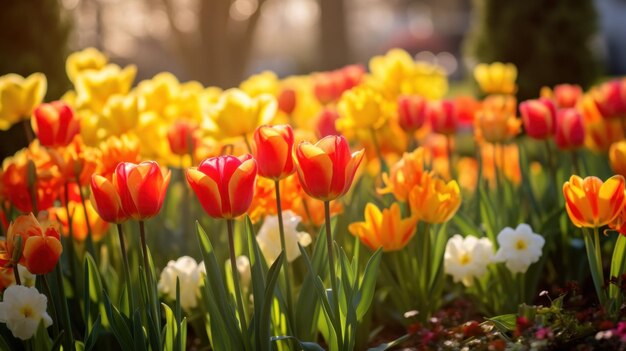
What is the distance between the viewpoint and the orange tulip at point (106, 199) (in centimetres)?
206

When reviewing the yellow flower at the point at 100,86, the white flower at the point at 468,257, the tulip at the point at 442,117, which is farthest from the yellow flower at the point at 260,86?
the white flower at the point at 468,257

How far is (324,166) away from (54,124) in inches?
49.0

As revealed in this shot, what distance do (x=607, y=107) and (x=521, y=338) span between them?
74.0 inches

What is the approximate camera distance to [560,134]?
317 cm

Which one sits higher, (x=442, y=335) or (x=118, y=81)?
(x=118, y=81)

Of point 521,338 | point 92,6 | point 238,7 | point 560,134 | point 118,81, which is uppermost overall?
point 92,6

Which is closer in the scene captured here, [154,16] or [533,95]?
[533,95]

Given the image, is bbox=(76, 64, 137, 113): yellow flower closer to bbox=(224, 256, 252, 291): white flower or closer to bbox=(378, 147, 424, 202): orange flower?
bbox=(224, 256, 252, 291): white flower

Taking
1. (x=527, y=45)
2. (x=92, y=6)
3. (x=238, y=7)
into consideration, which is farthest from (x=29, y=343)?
(x=92, y=6)

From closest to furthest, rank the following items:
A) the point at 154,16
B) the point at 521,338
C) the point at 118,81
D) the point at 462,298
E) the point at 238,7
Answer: the point at 521,338, the point at 462,298, the point at 118,81, the point at 238,7, the point at 154,16

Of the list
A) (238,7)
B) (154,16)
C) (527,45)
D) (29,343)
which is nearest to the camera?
(29,343)

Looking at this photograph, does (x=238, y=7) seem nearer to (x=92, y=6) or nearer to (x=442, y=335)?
(x=92, y=6)

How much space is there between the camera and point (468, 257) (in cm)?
270

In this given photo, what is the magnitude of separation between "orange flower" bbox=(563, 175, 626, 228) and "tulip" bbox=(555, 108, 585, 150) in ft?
3.18
